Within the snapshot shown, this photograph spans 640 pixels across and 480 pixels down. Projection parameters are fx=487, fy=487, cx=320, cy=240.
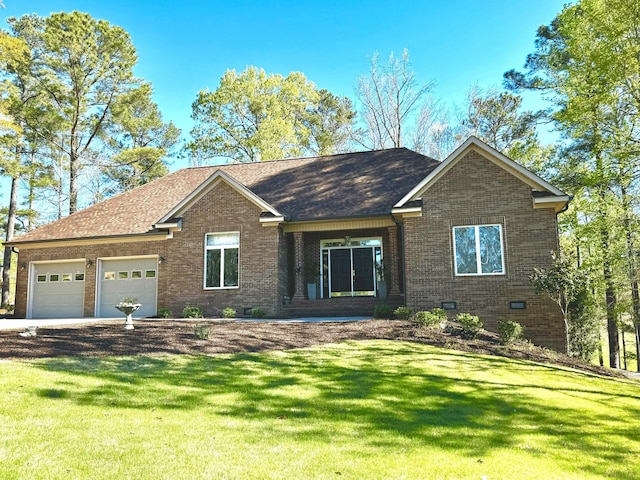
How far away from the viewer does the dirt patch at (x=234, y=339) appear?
9094 mm

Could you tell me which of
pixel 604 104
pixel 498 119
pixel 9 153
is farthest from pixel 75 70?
pixel 604 104

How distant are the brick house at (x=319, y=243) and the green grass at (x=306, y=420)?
5857 millimetres

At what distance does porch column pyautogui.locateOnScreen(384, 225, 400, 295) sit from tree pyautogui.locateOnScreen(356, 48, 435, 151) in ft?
48.5

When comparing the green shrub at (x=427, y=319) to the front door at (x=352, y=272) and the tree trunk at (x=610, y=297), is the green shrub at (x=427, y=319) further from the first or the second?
the tree trunk at (x=610, y=297)

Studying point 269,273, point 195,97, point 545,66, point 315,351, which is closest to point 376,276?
point 269,273

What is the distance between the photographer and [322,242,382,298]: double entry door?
1781cm

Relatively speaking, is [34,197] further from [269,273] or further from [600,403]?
[600,403]

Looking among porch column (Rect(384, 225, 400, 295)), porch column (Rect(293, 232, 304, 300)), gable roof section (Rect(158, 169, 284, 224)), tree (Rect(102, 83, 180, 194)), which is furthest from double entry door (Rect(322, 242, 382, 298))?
tree (Rect(102, 83, 180, 194))

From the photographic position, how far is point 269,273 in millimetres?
16531

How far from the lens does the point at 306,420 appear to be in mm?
5836

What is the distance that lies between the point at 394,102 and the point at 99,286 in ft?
66.0

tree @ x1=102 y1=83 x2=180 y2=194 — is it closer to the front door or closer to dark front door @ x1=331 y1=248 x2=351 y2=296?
dark front door @ x1=331 y1=248 x2=351 y2=296

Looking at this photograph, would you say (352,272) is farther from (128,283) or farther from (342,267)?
(128,283)

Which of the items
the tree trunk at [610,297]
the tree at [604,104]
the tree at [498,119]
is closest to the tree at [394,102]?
the tree at [498,119]
